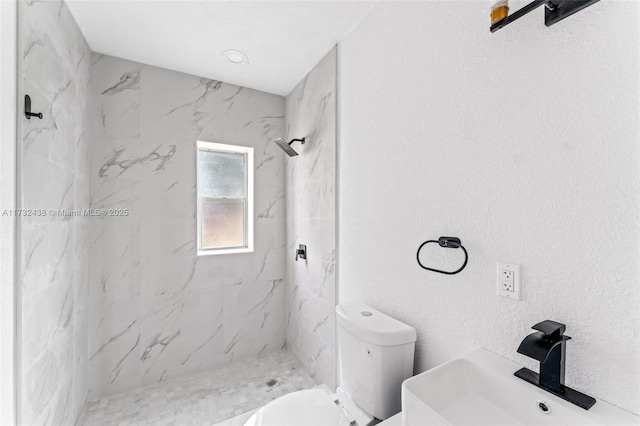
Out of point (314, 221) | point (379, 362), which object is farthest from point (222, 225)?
point (379, 362)

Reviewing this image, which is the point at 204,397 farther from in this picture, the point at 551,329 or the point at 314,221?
the point at 551,329

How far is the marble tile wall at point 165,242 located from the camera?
1958 mm

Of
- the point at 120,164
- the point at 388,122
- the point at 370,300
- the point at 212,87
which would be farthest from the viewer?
the point at 212,87

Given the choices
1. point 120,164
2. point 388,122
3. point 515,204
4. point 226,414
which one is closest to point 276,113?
point 120,164

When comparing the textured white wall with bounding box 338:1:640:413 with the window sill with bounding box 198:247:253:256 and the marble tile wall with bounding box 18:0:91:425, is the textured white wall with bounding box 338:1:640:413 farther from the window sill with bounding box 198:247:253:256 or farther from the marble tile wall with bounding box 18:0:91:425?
the marble tile wall with bounding box 18:0:91:425

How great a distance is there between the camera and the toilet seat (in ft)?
3.74

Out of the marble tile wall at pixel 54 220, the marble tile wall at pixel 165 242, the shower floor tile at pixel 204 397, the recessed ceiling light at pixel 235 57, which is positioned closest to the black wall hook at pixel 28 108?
the marble tile wall at pixel 54 220

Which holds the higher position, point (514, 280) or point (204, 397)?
point (514, 280)

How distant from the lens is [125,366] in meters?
2.00

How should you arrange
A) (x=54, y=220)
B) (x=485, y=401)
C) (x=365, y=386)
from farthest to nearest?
1. (x=54, y=220)
2. (x=365, y=386)
3. (x=485, y=401)

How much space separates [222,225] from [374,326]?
1710 mm

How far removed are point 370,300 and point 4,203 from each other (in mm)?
1542

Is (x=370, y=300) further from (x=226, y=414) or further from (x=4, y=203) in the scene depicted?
(x=4, y=203)

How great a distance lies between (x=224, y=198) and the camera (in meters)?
2.49
